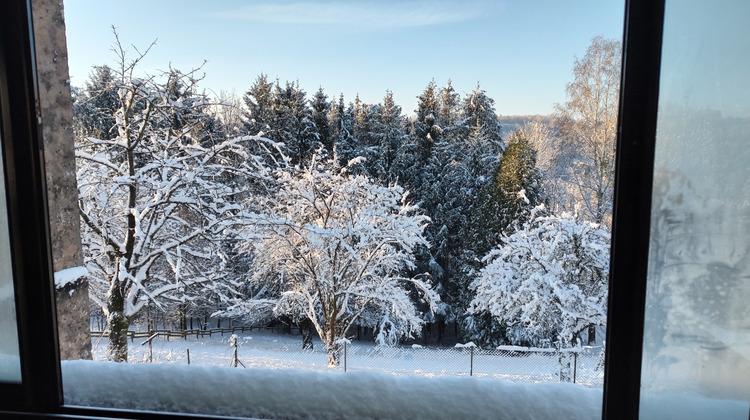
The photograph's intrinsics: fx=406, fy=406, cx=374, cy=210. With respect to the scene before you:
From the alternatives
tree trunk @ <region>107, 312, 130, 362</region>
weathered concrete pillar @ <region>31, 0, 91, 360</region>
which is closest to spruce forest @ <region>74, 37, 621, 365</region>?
tree trunk @ <region>107, 312, 130, 362</region>

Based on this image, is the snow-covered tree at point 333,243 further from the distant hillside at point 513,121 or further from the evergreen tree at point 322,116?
the evergreen tree at point 322,116

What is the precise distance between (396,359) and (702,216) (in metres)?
9.56

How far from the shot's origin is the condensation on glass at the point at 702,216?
73cm

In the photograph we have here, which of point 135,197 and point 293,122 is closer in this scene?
point 135,197

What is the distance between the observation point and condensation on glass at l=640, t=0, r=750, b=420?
0.73m

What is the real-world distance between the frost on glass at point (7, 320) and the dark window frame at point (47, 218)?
29mm

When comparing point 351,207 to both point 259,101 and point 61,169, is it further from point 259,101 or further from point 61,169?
point 259,101

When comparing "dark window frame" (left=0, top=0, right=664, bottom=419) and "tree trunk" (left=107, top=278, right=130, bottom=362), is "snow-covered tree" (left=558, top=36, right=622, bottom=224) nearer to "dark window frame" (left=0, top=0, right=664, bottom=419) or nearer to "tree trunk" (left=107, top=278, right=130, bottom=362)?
"dark window frame" (left=0, top=0, right=664, bottom=419)

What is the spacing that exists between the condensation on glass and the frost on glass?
1489 mm

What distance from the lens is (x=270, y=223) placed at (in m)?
6.32

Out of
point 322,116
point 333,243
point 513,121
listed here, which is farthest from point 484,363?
point 322,116

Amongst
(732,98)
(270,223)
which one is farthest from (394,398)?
(270,223)

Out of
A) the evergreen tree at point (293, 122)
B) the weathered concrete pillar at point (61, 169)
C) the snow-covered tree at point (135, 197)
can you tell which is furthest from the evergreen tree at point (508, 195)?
the weathered concrete pillar at point (61, 169)

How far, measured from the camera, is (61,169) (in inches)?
104
